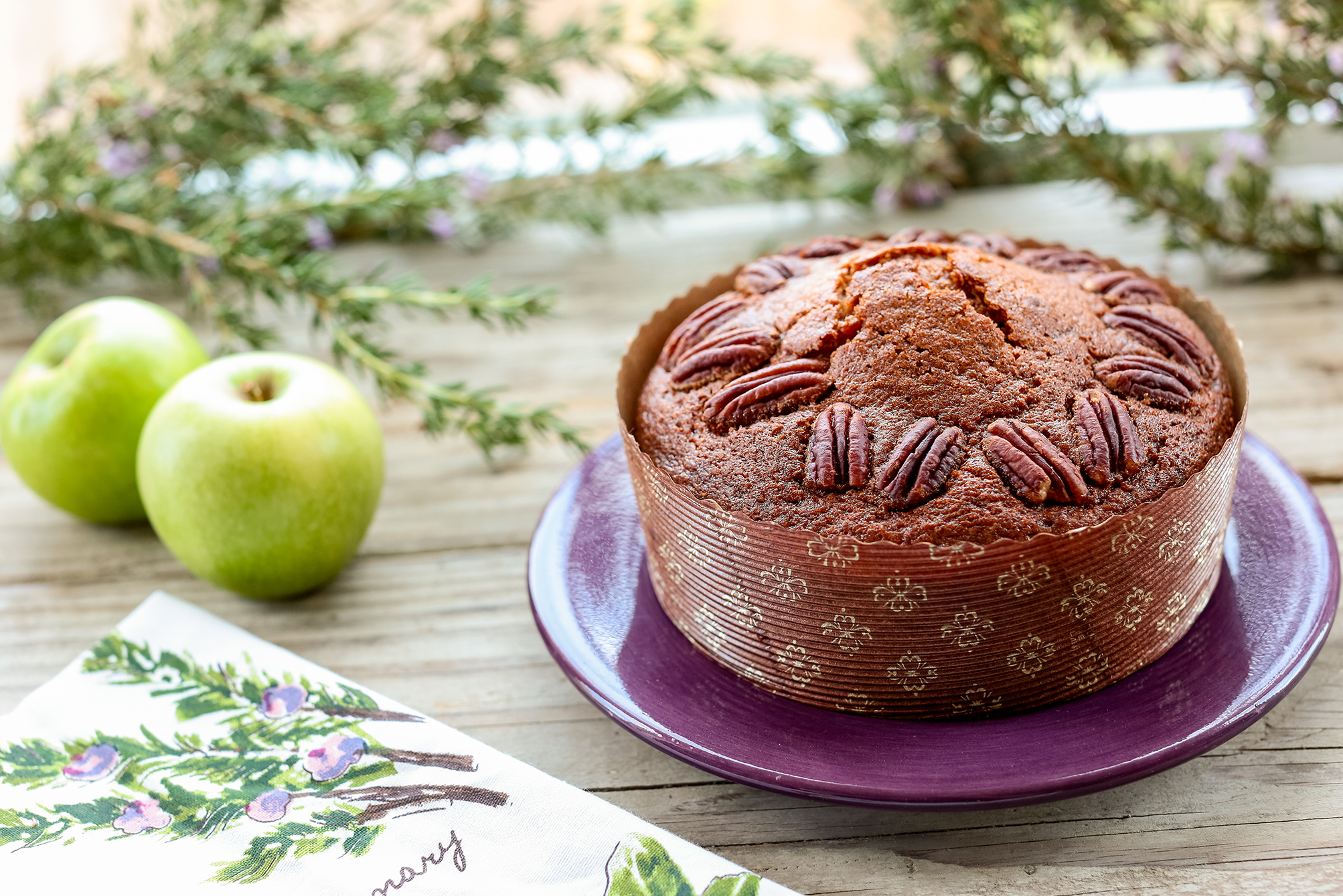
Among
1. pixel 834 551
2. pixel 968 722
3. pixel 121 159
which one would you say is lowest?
pixel 968 722

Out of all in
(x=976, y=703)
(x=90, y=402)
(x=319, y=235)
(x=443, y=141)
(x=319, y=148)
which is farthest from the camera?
(x=319, y=235)

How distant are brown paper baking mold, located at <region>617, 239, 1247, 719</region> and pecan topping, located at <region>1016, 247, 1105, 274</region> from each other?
0.36 m

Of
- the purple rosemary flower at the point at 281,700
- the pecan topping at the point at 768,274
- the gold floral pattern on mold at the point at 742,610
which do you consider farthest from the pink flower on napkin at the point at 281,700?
the pecan topping at the point at 768,274

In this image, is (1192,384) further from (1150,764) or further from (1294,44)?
(1294,44)

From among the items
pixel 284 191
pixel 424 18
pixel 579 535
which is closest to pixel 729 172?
pixel 424 18

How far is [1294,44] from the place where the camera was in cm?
211

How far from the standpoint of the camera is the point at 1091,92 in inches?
78.1

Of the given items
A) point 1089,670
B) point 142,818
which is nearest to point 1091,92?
point 1089,670

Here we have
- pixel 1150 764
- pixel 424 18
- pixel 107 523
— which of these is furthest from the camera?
pixel 424 18

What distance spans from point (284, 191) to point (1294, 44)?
1962 mm

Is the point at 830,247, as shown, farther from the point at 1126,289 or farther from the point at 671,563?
the point at 671,563

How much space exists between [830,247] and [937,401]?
1.33ft

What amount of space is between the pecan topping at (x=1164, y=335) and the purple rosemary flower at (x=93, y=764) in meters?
1.27

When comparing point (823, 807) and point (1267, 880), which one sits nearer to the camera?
point (1267, 880)
